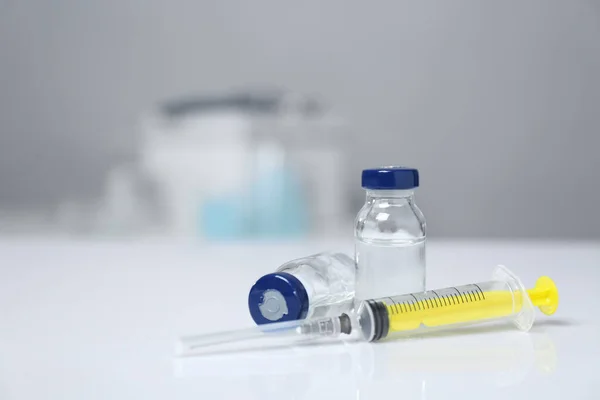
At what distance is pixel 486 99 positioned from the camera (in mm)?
1860

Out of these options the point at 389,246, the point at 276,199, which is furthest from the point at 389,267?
the point at 276,199

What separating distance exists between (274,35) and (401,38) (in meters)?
0.43

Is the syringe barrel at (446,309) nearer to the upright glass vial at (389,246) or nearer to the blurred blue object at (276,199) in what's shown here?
the upright glass vial at (389,246)

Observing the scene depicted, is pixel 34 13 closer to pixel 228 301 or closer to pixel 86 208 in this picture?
pixel 86 208

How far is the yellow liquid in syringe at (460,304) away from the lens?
58cm

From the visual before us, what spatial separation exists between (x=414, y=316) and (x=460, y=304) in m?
0.06

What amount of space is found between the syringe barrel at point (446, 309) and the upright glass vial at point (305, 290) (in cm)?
6

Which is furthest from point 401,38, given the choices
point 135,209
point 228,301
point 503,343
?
point 503,343

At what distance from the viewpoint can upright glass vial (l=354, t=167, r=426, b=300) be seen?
637 millimetres

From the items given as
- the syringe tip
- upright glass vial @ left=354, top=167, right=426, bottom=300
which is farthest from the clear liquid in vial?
the syringe tip

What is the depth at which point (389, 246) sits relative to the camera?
0.64 meters

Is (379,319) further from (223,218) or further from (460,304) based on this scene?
(223,218)

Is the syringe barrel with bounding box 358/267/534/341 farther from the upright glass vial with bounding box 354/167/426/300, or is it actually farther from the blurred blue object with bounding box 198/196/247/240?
the blurred blue object with bounding box 198/196/247/240

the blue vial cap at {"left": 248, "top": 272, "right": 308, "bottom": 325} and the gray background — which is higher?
the gray background
